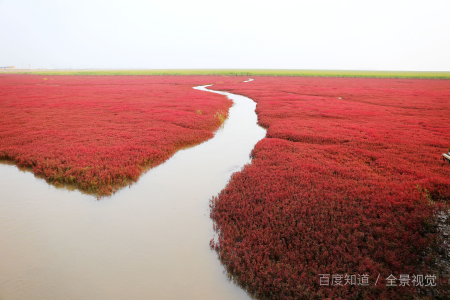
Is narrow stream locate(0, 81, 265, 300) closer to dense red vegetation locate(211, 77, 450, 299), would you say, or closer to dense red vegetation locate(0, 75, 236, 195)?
dense red vegetation locate(211, 77, 450, 299)

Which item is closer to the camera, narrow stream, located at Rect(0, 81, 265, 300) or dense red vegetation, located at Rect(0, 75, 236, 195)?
narrow stream, located at Rect(0, 81, 265, 300)

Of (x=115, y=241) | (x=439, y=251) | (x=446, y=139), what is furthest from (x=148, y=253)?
(x=446, y=139)

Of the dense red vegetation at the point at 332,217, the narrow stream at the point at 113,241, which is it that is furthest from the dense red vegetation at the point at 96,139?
the dense red vegetation at the point at 332,217

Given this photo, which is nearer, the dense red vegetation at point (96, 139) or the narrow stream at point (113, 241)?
the narrow stream at point (113, 241)

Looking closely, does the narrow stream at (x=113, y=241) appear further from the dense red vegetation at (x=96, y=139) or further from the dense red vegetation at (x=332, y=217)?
the dense red vegetation at (x=96, y=139)

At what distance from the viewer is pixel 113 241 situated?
597 centimetres

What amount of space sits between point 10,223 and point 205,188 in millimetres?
6104

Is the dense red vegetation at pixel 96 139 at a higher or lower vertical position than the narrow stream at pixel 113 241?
higher

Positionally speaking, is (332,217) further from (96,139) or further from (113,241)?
(96,139)

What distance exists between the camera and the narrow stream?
4684 mm

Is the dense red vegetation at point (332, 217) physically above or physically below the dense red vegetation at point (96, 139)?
below

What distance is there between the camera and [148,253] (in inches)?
219

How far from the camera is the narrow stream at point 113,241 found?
468cm

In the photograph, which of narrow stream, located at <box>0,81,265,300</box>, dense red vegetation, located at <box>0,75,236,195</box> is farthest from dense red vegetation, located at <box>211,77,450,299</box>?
dense red vegetation, located at <box>0,75,236,195</box>
